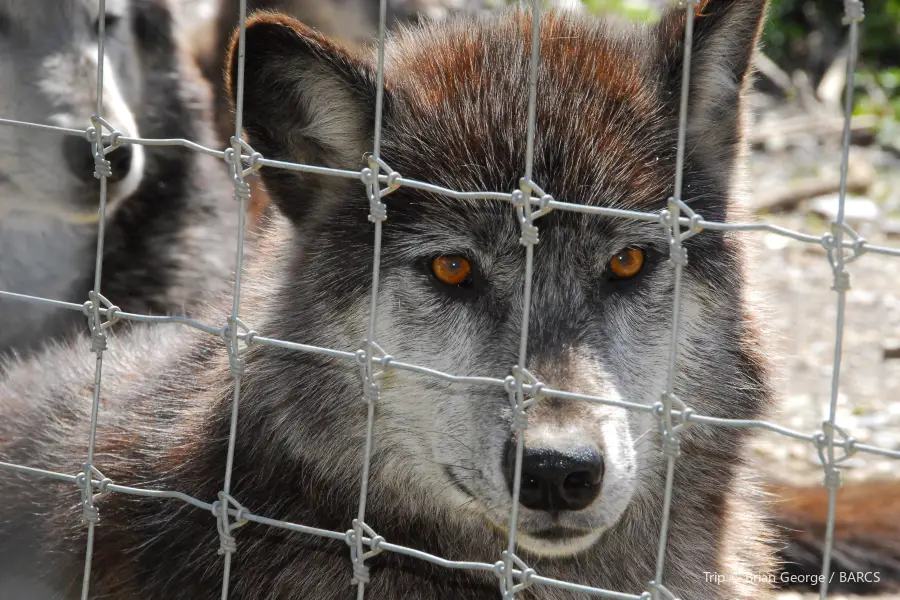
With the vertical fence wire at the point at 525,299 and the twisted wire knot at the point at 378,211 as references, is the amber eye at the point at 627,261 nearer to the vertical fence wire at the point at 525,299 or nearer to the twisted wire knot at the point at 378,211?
the vertical fence wire at the point at 525,299

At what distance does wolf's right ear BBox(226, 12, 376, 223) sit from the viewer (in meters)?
2.52

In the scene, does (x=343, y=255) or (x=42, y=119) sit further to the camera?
(x=42, y=119)

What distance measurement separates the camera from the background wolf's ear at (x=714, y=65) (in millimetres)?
2447

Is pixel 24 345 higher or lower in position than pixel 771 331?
lower

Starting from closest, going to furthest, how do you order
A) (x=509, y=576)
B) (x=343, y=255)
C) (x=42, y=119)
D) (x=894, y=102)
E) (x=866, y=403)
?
(x=509, y=576), (x=343, y=255), (x=42, y=119), (x=866, y=403), (x=894, y=102)

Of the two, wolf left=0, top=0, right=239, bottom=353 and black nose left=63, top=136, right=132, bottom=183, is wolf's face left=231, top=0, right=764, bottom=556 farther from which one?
wolf left=0, top=0, right=239, bottom=353

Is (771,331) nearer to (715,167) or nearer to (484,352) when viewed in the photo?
(715,167)

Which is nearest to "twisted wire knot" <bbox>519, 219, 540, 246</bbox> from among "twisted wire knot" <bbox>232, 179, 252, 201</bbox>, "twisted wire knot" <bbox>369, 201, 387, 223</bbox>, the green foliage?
"twisted wire knot" <bbox>369, 201, 387, 223</bbox>

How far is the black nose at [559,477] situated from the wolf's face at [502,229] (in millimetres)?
171

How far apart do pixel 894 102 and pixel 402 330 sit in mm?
8468

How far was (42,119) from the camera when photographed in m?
3.91

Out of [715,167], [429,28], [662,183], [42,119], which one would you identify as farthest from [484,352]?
[42,119]

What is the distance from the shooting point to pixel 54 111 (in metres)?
3.91

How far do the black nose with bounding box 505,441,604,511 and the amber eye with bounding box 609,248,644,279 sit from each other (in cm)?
61
